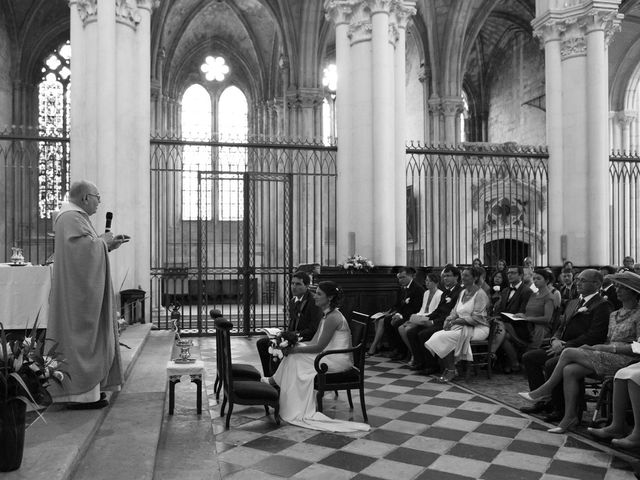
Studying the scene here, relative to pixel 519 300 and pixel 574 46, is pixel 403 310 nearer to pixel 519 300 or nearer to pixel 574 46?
pixel 519 300

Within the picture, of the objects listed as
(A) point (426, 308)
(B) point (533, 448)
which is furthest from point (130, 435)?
(A) point (426, 308)

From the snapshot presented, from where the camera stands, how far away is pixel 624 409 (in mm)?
4703

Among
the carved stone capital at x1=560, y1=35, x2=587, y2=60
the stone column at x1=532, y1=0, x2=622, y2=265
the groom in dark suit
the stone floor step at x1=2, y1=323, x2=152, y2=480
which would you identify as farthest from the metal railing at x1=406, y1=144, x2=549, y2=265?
the stone floor step at x1=2, y1=323, x2=152, y2=480

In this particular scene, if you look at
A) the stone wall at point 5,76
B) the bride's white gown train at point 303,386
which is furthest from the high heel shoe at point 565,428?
the stone wall at point 5,76

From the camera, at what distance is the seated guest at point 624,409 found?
14.6 ft

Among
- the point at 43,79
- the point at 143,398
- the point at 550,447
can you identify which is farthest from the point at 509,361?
the point at 43,79

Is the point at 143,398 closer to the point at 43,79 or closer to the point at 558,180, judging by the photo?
the point at 558,180

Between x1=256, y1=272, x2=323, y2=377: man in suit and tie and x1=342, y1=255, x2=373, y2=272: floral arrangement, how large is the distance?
4.19 meters

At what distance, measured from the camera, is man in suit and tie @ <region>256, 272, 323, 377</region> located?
6.10 metres

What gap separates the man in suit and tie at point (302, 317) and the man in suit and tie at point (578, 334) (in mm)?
2136

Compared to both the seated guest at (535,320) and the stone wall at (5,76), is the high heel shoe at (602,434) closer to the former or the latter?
the seated guest at (535,320)

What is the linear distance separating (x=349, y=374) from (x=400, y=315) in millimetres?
3607

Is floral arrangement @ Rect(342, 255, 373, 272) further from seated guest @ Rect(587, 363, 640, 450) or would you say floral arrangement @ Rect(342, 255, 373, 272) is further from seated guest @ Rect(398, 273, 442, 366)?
seated guest @ Rect(587, 363, 640, 450)

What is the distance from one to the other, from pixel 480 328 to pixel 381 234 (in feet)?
12.8
